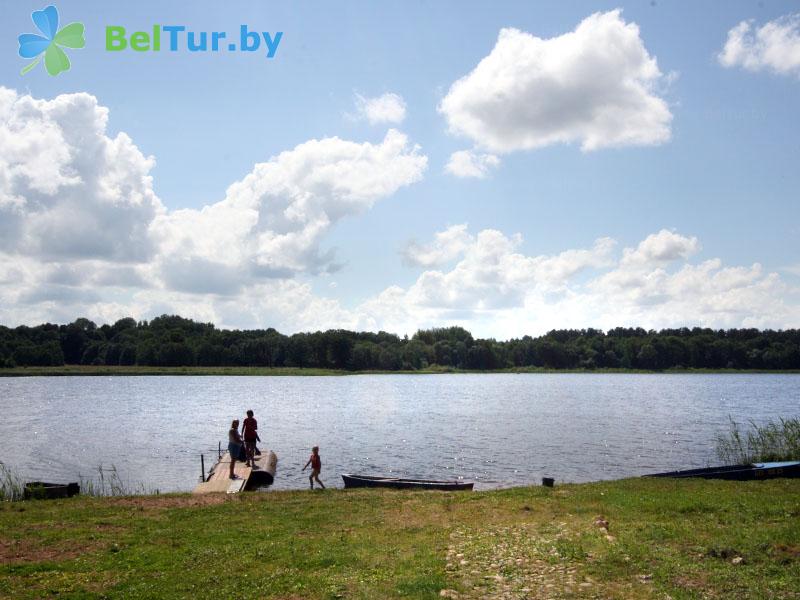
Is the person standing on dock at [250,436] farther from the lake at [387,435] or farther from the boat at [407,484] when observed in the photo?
Result: the boat at [407,484]

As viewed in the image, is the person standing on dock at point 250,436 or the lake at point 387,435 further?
the lake at point 387,435

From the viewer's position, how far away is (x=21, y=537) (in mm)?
16641

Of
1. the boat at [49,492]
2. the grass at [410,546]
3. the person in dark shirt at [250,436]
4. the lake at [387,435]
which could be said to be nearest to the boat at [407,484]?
the grass at [410,546]

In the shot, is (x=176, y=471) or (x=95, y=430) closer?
(x=176, y=471)

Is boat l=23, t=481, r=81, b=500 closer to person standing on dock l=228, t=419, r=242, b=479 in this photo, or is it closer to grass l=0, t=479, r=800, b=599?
grass l=0, t=479, r=800, b=599

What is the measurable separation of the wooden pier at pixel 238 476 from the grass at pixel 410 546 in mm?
3338

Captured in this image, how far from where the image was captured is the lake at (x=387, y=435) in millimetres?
36875

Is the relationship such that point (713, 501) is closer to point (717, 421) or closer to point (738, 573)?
point (738, 573)

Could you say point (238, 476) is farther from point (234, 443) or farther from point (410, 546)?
point (410, 546)

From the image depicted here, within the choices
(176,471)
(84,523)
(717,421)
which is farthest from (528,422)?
(84,523)

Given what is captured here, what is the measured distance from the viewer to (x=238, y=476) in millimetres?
28547

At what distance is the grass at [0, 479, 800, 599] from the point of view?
12.4m

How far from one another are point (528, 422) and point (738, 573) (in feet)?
165

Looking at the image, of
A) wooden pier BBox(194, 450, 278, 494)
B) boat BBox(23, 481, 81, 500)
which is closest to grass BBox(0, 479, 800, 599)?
boat BBox(23, 481, 81, 500)
